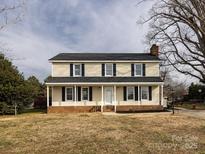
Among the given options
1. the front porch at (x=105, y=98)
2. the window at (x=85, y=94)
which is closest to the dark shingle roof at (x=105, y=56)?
the front porch at (x=105, y=98)

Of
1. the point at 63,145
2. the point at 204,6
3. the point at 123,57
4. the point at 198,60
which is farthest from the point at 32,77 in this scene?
the point at 63,145

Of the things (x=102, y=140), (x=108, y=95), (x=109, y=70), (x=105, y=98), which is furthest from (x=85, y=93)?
(x=102, y=140)

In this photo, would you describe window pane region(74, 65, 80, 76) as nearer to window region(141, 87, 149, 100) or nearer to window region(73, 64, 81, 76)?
window region(73, 64, 81, 76)

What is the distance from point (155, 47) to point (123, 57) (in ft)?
14.0

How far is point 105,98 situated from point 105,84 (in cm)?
213

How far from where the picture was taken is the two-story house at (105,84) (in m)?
38.0

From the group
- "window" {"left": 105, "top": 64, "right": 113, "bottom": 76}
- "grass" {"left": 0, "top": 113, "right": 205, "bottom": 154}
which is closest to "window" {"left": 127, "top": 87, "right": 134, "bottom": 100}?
"window" {"left": 105, "top": 64, "right": 113, "bottom": 76}

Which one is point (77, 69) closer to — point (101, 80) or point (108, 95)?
point (101, 80)

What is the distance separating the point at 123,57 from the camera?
4062cm

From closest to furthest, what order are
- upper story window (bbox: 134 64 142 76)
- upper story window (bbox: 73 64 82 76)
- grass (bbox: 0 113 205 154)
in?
grass (bbox: 0 113 205 154)
upper story window (bbox: 73 64 82 76)
upper story window (bbox: 134 64 142 76)

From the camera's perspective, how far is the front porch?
1501 inches

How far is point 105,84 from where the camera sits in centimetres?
3756

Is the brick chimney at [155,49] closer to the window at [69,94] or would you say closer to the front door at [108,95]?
the front door at [108,95]

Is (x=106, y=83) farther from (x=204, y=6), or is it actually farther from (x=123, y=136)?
(x=123, y=136)
